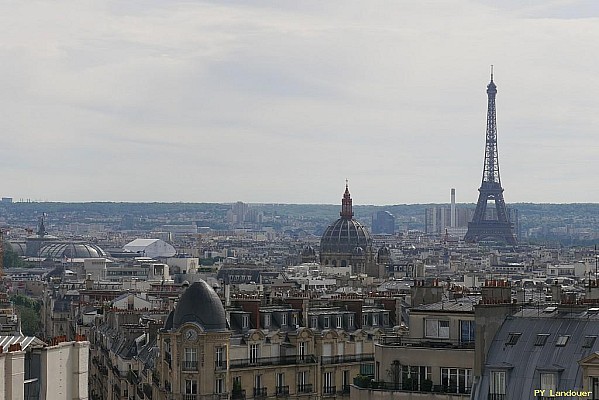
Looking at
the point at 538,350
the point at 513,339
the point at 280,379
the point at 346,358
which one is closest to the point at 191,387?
the point at 280,379

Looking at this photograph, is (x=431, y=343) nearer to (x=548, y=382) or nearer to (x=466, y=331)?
(x=466, y=331)

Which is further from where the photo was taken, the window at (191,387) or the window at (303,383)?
the window at (303,383)

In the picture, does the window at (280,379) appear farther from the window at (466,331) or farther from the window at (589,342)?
the window at (589,342)

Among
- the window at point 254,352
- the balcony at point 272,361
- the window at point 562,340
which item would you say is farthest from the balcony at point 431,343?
the window at point 254,352

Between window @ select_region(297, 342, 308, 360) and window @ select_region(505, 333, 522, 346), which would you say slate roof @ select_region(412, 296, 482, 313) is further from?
window @ select_region(297, 342, 308, 360)

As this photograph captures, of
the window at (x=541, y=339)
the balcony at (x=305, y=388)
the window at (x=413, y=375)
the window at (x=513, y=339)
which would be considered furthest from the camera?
the balcony at (x=305, y=388)

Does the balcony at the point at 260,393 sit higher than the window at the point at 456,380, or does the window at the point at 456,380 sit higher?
the window at the point at 456,380
